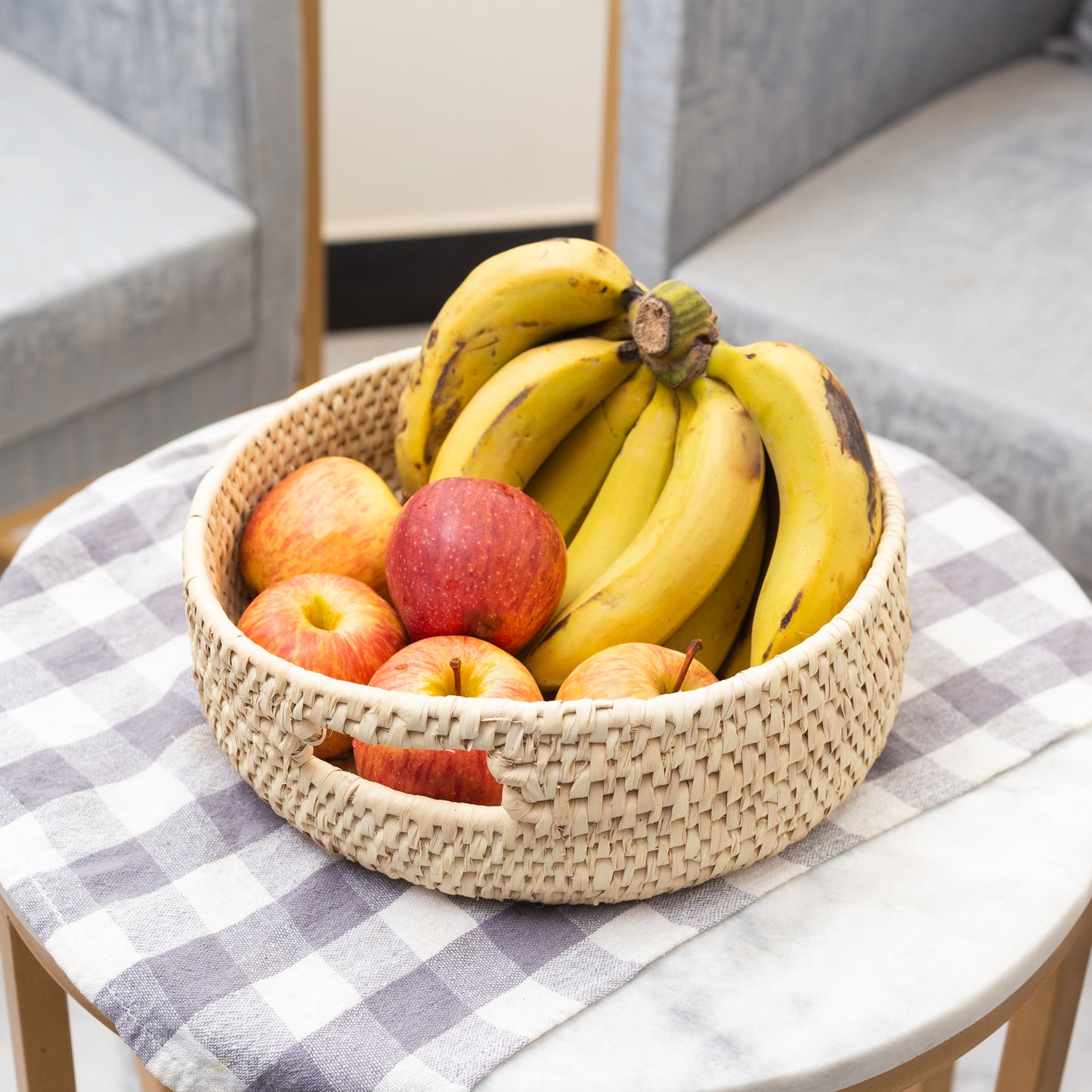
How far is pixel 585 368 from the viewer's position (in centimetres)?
69

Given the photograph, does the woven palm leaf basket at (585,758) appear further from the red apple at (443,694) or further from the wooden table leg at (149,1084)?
the wooden table leg at (149,1084)

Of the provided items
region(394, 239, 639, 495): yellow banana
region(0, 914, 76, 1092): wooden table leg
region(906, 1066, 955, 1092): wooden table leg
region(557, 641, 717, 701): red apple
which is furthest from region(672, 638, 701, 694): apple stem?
region(906, 1066, 955, 1092): wooden table leg

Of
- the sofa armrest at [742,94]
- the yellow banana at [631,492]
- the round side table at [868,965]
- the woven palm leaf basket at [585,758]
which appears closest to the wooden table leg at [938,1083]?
the round side table at [868,965]

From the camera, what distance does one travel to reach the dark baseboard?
2268mm

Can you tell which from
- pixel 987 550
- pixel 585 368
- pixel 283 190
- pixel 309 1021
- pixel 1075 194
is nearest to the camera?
pixel 309 1021

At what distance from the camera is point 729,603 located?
2.28 feet

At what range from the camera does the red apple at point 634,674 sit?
57 cm

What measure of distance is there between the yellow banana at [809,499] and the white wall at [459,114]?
164 cm

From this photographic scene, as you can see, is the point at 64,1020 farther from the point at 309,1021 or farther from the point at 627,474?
the point at 627,474

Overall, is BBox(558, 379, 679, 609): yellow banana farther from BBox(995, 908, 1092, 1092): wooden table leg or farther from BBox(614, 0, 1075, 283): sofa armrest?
BBox(614, 0, 1075, 283): sofa armrest

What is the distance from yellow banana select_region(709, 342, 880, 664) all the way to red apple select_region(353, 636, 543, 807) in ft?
0.42

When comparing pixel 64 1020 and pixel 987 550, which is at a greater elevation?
pixel 987 550

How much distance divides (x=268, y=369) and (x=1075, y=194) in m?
0.95

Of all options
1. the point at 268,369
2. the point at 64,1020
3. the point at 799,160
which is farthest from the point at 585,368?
the point at 268,369
